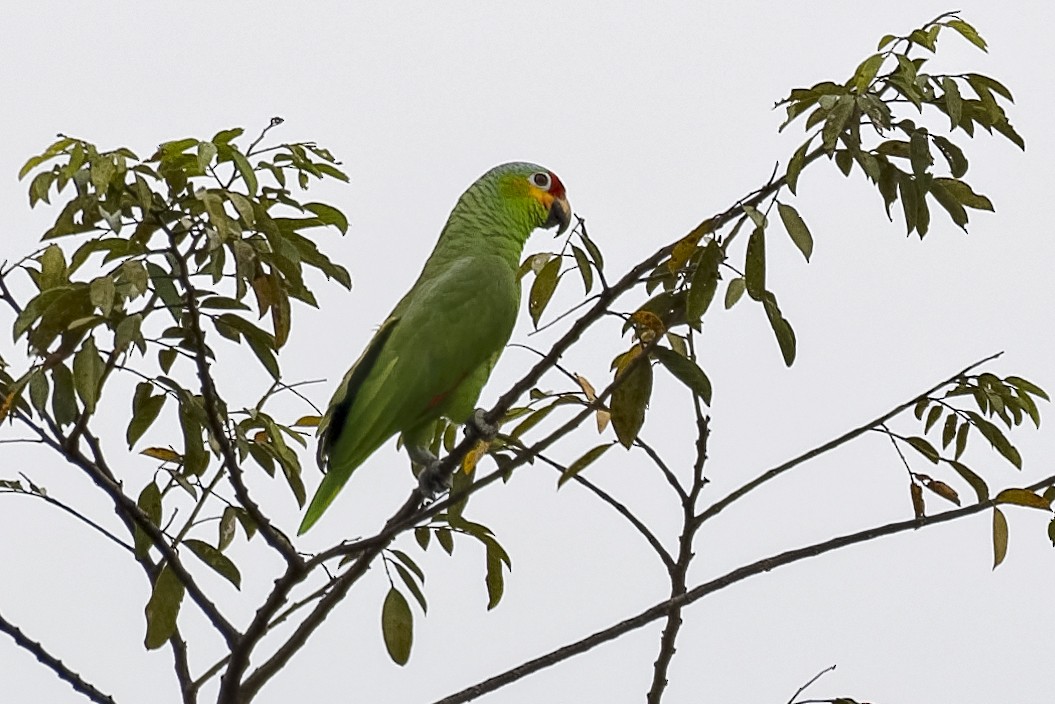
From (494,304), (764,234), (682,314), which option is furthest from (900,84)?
(494,304)

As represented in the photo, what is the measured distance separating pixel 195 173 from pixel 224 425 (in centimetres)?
51

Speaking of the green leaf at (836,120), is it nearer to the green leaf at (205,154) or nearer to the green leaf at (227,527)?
the green leaf at (205,154)

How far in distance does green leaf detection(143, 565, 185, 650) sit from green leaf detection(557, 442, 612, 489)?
0.68 m

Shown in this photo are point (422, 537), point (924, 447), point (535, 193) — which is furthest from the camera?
point (535, 193)

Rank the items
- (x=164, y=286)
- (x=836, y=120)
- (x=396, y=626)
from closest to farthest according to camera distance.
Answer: (x=836, y=120), (x=164, y=286), (x=396, y=626)

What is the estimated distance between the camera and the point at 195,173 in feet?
5.78

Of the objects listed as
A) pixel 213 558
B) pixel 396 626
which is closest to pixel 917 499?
pixel 396 626

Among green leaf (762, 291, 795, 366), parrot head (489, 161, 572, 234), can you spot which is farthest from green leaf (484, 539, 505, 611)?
parrot head (489, 161, 572, 234)

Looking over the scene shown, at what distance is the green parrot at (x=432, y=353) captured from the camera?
2.36 m

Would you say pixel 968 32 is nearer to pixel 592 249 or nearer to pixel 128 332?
pixel 592 249

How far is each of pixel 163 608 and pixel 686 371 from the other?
98 centimetres

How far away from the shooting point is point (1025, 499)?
1.83 meters

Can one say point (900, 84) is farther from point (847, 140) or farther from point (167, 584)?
point (167, 584)

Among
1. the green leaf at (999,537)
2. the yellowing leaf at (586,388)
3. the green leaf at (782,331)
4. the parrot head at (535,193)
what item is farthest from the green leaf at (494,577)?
the parrot head at (535,193)
